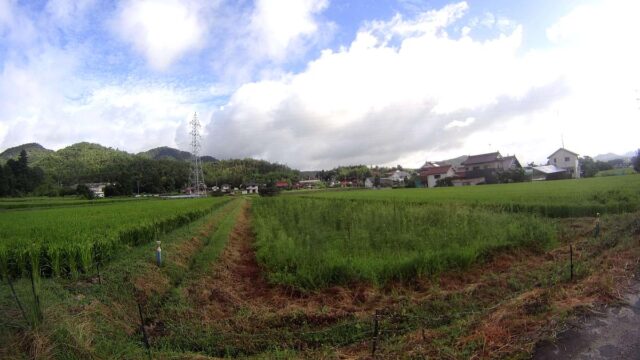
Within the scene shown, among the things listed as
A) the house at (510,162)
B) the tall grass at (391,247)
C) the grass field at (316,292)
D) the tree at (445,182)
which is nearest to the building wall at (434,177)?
the tree at (445,182)

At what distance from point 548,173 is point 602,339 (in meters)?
66.0

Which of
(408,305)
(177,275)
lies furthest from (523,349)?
(177,275)

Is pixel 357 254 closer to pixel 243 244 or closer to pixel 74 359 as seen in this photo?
pixel 74 359

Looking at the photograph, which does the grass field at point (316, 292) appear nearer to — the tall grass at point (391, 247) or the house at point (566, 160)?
the tall grass at point (391, 247)

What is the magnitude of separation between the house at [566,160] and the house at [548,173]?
10.1 ft

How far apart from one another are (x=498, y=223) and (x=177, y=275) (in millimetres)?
10965

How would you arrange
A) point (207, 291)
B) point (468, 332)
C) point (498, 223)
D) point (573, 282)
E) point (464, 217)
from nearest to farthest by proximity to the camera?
point (468, 332) < point (573, 282) < point (207, 291) < point (498, 223) < point (464, 217)

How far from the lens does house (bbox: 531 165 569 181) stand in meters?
57.0

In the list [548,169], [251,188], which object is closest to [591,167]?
[548,169]

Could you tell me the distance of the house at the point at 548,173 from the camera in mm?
57000

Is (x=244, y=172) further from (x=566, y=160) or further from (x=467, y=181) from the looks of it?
(x=566, y=160)

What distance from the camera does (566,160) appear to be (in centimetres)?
6712

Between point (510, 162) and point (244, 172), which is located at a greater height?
point (244, 172)

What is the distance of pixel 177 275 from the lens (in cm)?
907
